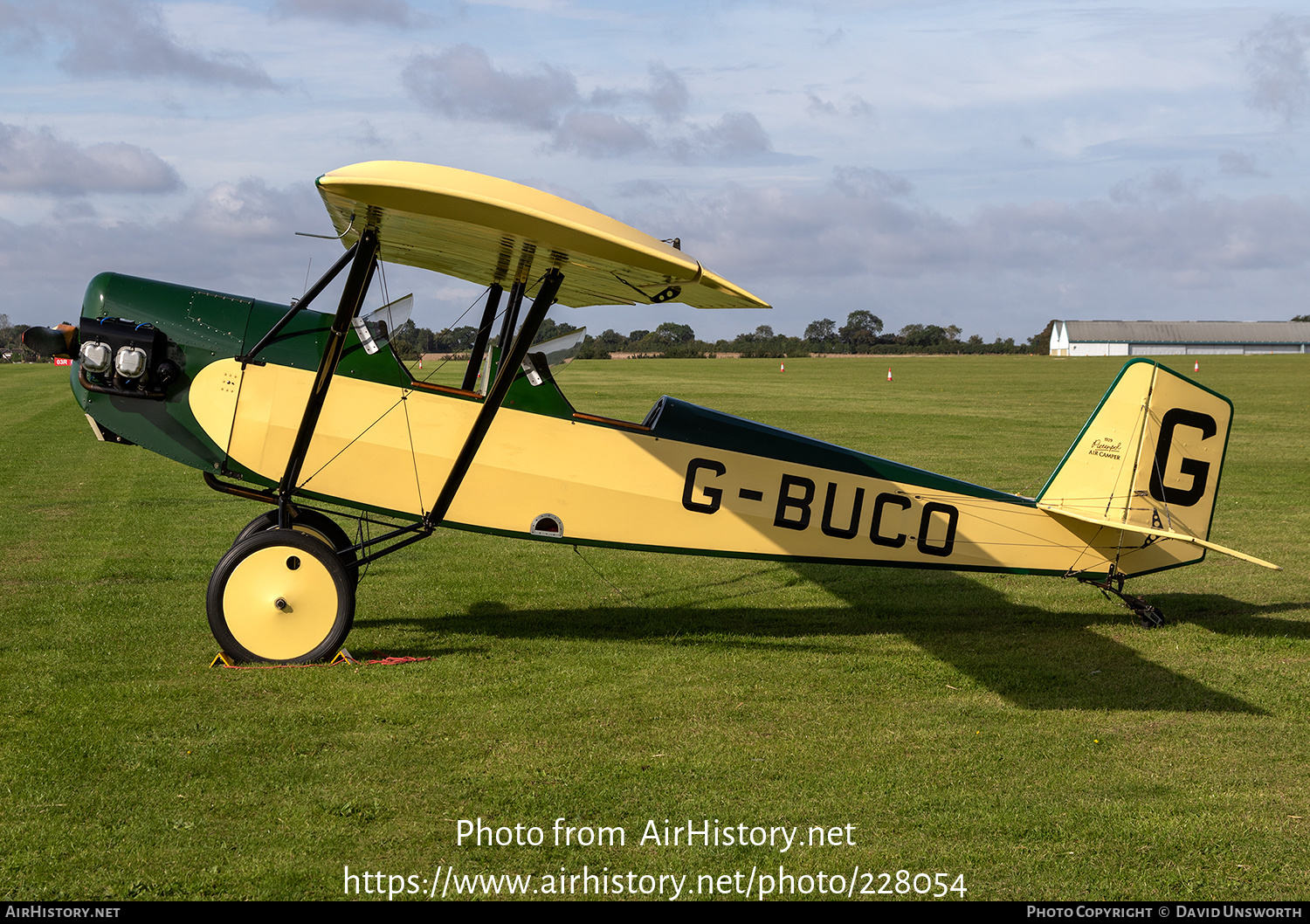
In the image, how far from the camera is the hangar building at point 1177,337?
101188mm

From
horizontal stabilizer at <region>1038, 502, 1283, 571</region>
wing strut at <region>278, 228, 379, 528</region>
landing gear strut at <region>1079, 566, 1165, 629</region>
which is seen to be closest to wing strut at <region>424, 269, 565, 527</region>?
wing strut at <region>278, 228, 379, 528</region>

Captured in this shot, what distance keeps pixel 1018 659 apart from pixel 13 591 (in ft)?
24.0

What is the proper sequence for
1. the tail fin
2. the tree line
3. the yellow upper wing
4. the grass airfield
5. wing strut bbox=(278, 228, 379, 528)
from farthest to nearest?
the tree line → the tail fin → wing strut bbox=(278, 228, 379, 528) → the yellow upper wing → the grass airfield

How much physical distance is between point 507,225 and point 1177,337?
112624 mm

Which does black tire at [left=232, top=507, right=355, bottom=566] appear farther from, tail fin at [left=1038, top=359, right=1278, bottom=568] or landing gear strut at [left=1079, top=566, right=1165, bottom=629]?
landing gear strut at [left=1079, top=566, right=1165, bottom=629]

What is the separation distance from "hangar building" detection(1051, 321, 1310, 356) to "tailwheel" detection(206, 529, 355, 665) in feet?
335

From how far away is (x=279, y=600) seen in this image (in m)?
5.93

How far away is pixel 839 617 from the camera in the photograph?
777 cm

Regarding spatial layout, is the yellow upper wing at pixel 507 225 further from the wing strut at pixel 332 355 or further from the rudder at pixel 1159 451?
the rudder at pixel 1159 451

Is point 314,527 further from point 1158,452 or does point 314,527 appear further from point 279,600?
point 1158,452

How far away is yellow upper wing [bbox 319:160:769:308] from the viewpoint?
4.78 metres

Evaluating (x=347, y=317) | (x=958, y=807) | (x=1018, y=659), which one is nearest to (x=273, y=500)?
(x=347, y=317)

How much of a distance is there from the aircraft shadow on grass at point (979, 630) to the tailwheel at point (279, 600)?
68cm
